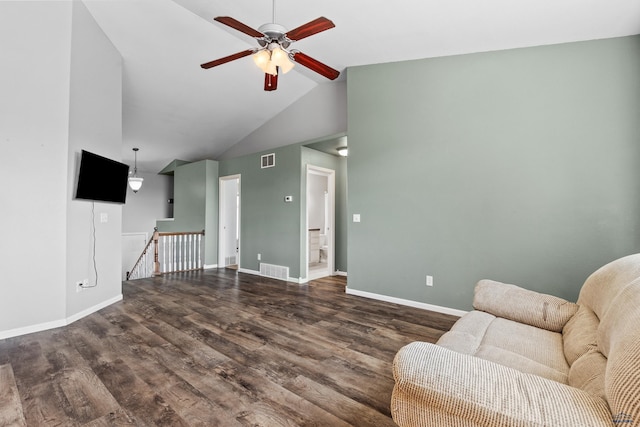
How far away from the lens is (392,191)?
383 centimetres

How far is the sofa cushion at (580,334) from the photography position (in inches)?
51.5

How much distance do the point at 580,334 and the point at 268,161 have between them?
5.11 meters

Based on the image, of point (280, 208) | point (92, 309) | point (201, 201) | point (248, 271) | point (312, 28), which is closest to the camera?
point (312, 28)

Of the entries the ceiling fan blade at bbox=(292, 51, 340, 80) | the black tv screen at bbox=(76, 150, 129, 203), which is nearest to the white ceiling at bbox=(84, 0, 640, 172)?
the ceiling fan blade at bbox=(292, 51, 340, 80)

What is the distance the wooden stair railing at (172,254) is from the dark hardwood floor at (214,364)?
2.11m

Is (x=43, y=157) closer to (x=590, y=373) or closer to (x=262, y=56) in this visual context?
(x=262, y=56)

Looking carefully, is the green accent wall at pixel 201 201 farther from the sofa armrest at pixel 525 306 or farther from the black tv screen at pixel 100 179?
the sofa armrest at pixel 525 306

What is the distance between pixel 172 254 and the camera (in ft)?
19.8

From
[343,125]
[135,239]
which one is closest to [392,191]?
[343,125]

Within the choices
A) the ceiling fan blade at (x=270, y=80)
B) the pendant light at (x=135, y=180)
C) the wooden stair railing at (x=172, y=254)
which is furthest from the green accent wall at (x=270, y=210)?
the ceiling fan blade at (x=270, y=80)

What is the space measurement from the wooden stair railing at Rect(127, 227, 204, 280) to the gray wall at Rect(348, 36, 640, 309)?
397 cm

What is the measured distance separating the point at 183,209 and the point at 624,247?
7.97m

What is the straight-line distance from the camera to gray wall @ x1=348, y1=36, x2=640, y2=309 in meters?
2.71

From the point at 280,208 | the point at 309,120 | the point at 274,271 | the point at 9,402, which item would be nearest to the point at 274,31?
the point at 9,402
